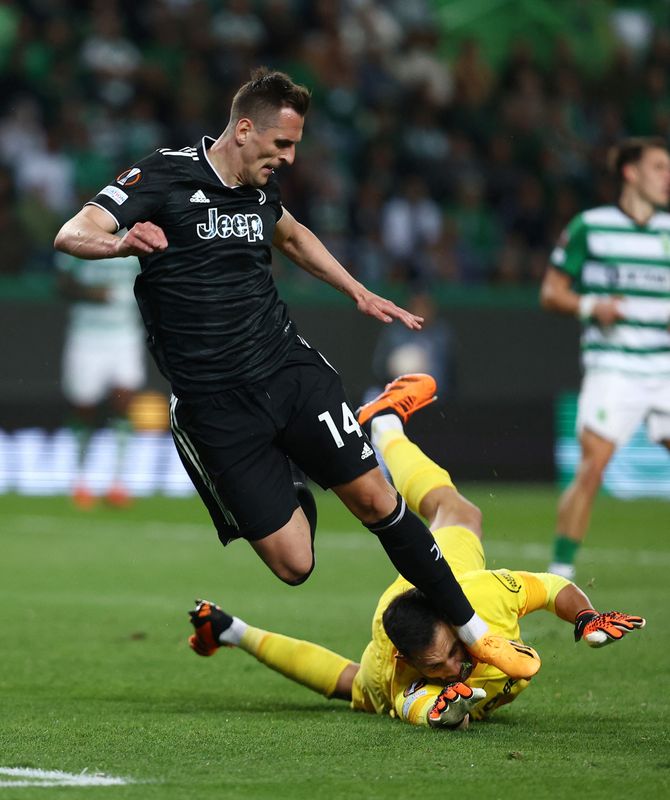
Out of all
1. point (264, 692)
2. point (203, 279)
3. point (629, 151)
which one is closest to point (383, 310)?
point (203, 279)

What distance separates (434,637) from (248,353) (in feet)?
4.03

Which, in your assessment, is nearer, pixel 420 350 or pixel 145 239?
pixel 145 239

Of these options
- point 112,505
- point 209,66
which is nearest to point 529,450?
point 112,505

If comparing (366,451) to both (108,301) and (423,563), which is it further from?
(108,301)

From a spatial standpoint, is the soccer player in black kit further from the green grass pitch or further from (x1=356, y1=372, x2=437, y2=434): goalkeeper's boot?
(x1=356, y1=372, x2=437, y2=434): goalkeeper's boot

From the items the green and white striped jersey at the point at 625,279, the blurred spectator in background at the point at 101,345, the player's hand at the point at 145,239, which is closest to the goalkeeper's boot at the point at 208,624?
the player's hand at the point at 145,239

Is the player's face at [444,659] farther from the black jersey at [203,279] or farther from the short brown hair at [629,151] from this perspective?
the short brown hair at [629,151]

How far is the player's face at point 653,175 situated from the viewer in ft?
29.8

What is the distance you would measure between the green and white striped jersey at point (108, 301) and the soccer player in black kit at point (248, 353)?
30.7 feet

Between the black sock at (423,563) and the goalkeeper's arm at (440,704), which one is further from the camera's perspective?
the black sock at (423,563)

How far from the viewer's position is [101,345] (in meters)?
15.2

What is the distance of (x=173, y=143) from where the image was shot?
16406mm

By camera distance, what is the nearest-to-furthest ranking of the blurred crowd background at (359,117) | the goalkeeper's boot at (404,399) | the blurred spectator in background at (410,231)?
the goalkeeper's boot at (404,399) → the blurred crowd background at (359,117) → the blurred spectator in background at (410,231)

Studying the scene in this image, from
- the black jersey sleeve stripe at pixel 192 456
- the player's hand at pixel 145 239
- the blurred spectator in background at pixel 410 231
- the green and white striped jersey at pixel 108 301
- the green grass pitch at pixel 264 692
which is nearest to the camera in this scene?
the green grass pitch at pixel 264 692
